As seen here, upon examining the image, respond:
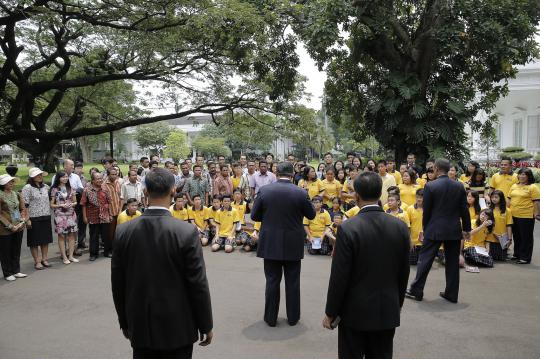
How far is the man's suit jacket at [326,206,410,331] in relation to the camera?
261 centimetres

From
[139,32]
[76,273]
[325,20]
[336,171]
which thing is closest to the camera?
[76,273]

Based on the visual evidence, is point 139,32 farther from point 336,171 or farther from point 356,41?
point 336,171

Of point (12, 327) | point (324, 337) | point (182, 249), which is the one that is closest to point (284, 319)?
point (324, 337)

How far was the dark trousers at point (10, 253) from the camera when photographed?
5957 millimetres

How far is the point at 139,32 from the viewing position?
40.7 feet

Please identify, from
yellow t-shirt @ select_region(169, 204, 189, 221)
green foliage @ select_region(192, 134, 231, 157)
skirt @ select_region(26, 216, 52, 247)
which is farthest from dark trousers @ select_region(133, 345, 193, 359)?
green foliage @ select_region(192, 134, 231, 157)

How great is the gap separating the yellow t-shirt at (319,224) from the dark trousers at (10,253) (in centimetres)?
479

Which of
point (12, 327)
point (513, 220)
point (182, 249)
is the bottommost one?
point (12, 327)

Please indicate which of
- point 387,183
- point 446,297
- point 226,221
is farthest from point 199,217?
point 446,297

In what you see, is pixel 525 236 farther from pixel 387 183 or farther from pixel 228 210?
pixel 228 210

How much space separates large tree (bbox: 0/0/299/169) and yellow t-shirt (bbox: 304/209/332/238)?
5.75 m

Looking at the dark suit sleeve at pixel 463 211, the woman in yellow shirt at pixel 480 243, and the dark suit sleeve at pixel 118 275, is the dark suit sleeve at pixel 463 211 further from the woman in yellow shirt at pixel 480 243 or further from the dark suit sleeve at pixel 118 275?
the dark suit sleeve at pixel 118 275

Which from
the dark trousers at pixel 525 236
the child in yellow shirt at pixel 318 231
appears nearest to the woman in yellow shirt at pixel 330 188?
the child in yellow shirt at pixel 318 231

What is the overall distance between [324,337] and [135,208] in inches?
172
